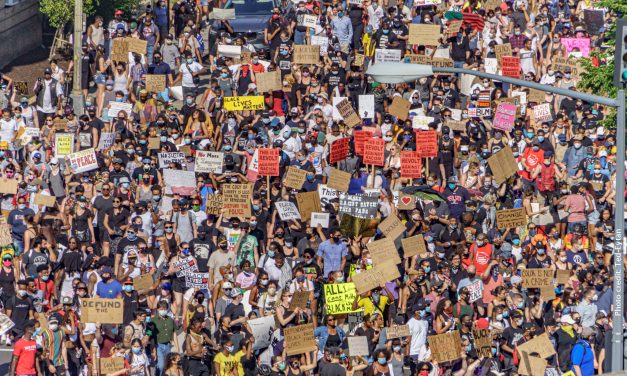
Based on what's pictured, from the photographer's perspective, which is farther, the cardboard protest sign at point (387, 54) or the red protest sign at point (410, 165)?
the cardboard protest sign at point (387, 54)

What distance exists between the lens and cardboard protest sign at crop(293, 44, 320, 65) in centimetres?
3056

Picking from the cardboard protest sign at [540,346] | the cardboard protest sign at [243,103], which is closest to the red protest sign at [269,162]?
the cardboard protest sign at [243,103]

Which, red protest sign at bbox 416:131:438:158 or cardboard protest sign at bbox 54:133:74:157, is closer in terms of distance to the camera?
red protest sign at bbox 416:131:438:158

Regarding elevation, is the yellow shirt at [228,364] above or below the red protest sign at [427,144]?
below

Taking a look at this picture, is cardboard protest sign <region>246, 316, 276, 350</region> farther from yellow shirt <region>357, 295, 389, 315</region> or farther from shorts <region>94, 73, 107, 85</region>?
shorts <region>94, 73, 107, 85</region>

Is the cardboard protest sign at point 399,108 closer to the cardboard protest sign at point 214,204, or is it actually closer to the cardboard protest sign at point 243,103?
the cardboard protest sign at point 243,103

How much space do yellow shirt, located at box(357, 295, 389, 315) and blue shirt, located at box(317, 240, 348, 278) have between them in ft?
2.75

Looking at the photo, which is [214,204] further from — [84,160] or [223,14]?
[223,14]

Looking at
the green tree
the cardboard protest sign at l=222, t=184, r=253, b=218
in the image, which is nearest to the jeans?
the cardboard protest sign at l=222, t=184, r=253, b=218

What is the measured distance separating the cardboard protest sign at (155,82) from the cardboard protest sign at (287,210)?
4.86m

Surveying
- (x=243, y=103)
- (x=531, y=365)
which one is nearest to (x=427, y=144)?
(x=243, y=103)

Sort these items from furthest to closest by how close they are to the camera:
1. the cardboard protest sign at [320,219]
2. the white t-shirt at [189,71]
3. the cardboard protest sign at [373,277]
Answer: the white t-shirt at [189,71]
the cardboard protest sign at [320,219]
the cardboard protest sign at [373,277]

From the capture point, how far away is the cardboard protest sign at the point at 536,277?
2444 centimetres

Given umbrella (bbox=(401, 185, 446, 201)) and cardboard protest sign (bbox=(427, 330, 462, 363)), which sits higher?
umbrella (bbox=(401, 185, 446, 201))
